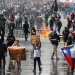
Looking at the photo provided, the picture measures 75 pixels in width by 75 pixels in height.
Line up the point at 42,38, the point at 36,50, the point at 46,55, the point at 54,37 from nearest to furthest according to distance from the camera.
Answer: the point at 36,50 → the point at 54,37 → the point at 46,55 → the point at 42,38

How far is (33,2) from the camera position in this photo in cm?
10162

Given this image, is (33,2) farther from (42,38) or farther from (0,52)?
(0,52)

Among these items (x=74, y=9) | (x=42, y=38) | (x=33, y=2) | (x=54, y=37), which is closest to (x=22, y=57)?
(x=54, y=37)

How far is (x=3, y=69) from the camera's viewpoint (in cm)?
2995

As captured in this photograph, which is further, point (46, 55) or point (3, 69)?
point (46, 55)

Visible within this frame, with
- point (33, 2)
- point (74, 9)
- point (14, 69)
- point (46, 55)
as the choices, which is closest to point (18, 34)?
point (46, 55)

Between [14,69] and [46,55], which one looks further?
[46,55]

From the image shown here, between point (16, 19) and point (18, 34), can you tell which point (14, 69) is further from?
point (16, 19)

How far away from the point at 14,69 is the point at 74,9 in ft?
140

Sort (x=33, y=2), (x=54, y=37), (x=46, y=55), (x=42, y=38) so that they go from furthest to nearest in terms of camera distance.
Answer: (x=33, y=2)
(x=42, y=38)
(x=46, y=55)
(x=54, y=37)

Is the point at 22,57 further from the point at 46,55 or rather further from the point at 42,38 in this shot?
the point at 42,38

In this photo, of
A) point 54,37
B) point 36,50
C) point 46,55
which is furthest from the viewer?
point 46,55

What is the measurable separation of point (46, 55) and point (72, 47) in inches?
271

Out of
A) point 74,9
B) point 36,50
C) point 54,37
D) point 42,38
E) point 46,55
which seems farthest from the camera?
point 74,9
